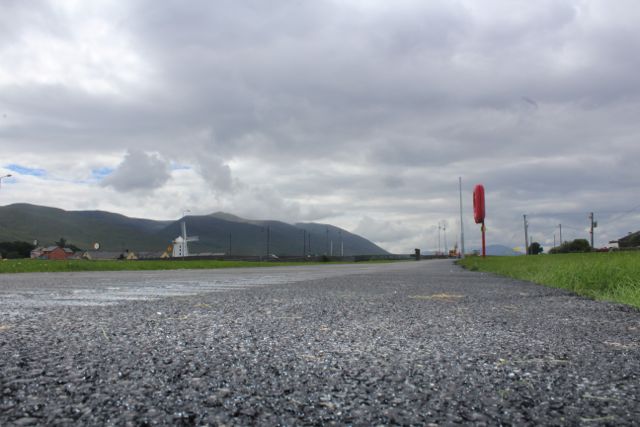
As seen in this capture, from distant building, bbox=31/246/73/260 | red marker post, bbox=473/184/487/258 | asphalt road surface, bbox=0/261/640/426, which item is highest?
→ red marker post, bbox=473/184/487/258

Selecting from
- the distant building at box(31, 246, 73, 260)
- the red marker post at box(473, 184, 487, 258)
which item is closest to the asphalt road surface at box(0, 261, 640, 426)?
the red marker post at box(473, 184, 487, 258)

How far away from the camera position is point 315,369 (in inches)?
74.9

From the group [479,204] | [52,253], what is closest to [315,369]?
[479,204]

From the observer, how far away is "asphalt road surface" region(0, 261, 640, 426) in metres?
1.41

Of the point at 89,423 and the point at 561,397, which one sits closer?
the point at 89,423

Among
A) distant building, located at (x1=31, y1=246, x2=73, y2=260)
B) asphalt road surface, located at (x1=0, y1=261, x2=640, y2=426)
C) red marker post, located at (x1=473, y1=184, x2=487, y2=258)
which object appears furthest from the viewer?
distant building, located at (x1=31, y1=246, x2=73, y2=260)

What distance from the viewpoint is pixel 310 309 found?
4051 millimetres

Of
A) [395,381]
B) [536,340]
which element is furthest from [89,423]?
[536,340]

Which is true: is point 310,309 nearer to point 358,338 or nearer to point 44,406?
point 358,338

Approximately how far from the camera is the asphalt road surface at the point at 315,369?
4.61 feet

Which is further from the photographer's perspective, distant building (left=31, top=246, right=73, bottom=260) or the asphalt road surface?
distant building (left=31, top=246, right=73, bottom=260)

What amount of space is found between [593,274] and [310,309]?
5.15m

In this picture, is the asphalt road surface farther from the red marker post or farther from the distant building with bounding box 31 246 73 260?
the distant building with bounding box 31 246 73 260

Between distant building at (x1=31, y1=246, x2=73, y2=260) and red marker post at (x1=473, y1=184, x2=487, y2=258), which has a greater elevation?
red marker post at (x1=473, y1=184, x2=487, y2=258)
